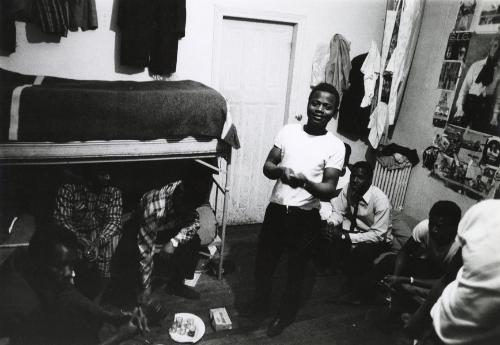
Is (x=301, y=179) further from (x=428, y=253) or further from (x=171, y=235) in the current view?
(x=171, y=235)

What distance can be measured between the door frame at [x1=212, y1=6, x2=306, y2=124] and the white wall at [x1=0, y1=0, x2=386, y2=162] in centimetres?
4

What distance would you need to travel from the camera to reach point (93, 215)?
9.34 feet

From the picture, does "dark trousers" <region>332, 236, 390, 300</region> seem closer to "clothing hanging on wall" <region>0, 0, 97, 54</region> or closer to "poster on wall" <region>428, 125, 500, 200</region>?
"poster on wall" <region>428, 125, 500, 200</region>

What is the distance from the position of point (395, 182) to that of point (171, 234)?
2.89 meters

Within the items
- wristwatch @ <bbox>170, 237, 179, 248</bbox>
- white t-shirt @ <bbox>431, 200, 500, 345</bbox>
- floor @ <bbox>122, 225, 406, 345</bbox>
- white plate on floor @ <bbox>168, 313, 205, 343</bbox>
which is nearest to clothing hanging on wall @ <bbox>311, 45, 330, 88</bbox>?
floor @ <bbox>122, 225, 406, 345</bbox>

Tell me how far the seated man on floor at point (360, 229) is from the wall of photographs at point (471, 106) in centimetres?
115

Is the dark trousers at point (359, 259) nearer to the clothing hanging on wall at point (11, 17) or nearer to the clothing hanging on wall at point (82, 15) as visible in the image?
the clothing hanging on wall at point (82, 15)

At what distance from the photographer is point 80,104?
8.09 feet

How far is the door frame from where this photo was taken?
147 inches

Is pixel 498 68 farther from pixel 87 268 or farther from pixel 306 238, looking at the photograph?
pixel 87 268

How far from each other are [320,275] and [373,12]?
3.20 m

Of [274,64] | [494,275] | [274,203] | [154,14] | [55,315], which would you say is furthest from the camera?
[274,64]

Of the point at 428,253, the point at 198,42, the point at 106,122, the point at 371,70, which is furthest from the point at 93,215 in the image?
the point at 371,70

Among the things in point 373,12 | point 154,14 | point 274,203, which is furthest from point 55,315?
point 373,12
